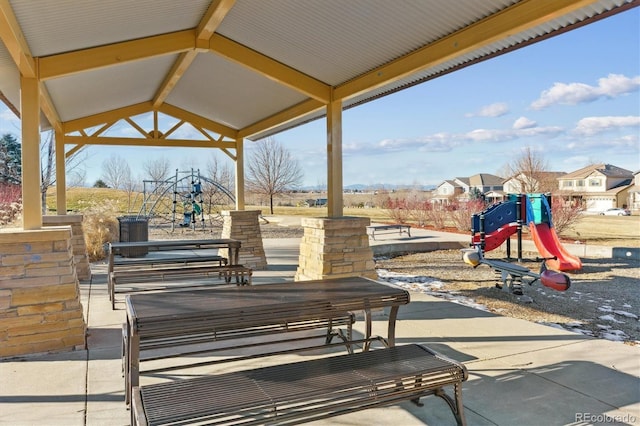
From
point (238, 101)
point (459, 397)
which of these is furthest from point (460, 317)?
point (238, 101)

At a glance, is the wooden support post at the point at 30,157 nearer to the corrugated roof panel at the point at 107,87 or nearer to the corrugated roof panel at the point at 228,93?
the corrugated roof panel at the point at 107,87

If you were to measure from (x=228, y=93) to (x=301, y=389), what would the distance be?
20.5 ft

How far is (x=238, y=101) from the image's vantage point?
25.6 ft

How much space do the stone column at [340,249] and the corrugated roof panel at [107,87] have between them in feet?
10.3

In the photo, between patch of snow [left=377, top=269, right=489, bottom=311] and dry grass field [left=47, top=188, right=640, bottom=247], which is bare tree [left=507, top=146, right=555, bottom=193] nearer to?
dry grass field [left=47, top=188, right=640, bottom=247]

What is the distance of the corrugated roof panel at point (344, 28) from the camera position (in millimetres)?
3840

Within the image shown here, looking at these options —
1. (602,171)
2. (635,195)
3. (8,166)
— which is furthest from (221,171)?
(602,171)

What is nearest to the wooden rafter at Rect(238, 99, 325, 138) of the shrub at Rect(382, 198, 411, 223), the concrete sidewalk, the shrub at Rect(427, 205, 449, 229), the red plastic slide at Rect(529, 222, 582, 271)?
the concrete sidewalk

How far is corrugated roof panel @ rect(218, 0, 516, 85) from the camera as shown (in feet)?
12.6

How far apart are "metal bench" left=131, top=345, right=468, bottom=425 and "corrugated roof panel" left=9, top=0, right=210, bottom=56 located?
3.23 meters

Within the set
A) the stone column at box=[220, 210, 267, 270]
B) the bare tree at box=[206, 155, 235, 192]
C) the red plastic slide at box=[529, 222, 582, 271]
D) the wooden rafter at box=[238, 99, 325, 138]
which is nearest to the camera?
the wooden rafter at box=[238, 99, 325, 138]

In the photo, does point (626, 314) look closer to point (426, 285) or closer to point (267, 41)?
point (426, 285)

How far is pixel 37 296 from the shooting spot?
3971 mm

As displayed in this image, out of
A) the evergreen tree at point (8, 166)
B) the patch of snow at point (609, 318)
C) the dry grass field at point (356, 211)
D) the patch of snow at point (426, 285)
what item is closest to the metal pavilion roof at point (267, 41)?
the patch of snow at point (426, 285)
